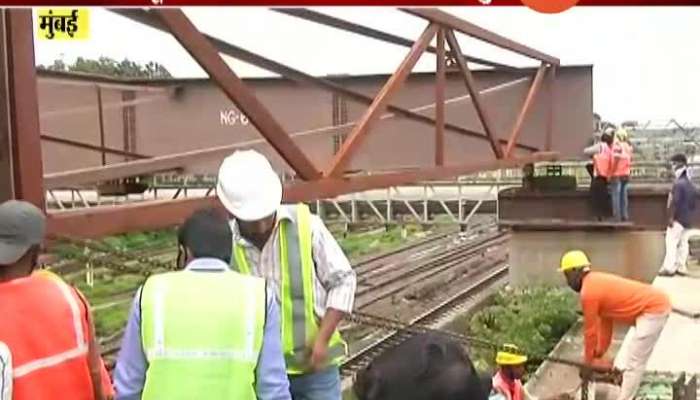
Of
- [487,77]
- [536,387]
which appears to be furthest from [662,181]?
[536,387]

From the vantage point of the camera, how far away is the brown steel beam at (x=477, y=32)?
7.46m

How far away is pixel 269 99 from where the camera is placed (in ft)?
38.3

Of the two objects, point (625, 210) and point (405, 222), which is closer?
point (625, 210)

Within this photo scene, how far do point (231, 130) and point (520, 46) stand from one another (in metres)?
3.35

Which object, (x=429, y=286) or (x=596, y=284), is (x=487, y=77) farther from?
(x=429, y=286)

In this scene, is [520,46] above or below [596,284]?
above

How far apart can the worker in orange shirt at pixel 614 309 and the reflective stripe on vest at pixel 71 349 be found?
5.49m

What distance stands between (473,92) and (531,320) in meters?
7.07

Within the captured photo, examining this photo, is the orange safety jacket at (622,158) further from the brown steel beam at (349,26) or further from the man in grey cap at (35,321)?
the man in grey cap at (35,321)

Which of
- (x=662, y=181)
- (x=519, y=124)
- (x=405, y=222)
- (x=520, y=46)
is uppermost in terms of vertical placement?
(x=520, y=46)

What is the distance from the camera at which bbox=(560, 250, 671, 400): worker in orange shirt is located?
26.3 feet

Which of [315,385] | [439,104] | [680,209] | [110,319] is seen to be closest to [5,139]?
[315,385]

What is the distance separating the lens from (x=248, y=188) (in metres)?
3.38

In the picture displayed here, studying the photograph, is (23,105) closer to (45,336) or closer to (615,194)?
(45,336)
